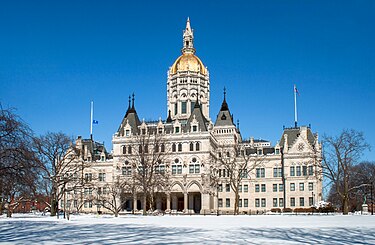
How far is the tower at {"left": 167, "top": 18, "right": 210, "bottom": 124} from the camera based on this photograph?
369 feet

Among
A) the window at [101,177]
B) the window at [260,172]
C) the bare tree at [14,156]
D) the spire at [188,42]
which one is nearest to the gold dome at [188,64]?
the spire at [188,42]

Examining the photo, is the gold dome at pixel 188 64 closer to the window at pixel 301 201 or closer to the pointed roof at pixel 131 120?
the pointed roof at pixel 131 120

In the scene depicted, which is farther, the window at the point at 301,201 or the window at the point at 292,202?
the window at the point at 292,202

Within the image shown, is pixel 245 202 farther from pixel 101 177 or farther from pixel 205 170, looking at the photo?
pixel 101 177

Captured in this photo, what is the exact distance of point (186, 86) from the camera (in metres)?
114

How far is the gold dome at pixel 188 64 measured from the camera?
117 metres

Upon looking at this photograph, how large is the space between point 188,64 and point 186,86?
6.17 m

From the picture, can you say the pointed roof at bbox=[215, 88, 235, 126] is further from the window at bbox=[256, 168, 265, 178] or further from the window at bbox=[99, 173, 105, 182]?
the window at bbox=[99, 173, 105, 182]

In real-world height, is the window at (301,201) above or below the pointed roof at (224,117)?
below

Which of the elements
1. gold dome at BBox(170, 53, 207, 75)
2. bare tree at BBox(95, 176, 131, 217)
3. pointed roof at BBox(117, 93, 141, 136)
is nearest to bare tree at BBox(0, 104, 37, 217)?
bare tree at BBox(95, 176, 131, 217)

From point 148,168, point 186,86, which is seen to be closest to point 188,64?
point 186,86

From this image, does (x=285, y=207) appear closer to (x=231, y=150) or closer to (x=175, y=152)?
(x=231, y=150)

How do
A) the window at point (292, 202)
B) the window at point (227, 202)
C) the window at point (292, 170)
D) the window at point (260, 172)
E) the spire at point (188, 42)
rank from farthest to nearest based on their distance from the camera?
1. the spire at point (188, 42)
2. the window at point (227, 202)
3. the window at point (260, 172)
4. the window at point (292, 170)
5. the window at point (292, 202)

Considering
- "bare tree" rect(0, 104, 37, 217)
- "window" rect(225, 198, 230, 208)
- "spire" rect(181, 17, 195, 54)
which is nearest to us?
"bare tree" rect(0, 104, 37, 217)
